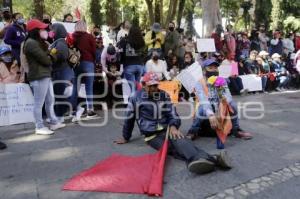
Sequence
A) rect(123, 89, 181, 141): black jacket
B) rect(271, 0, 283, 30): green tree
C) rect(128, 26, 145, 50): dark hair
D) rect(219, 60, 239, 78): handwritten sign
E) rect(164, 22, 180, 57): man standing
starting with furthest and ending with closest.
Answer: rect(271, 0, 283, 30): green tree < rect(164, 22, 180, 57): man standing < rect(219, 60, 239, 78): handwritten sign < rect(128, 26, 145, 50): dark hair < rect(123, 89, 181, 141): black jacket

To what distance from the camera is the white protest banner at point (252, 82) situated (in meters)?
12.7

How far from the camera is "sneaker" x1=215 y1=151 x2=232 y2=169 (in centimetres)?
537

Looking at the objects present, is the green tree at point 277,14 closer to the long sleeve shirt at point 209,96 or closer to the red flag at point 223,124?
the long sleeve shirt at point 209,96

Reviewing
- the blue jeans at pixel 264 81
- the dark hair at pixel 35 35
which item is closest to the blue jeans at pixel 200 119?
the dark hair at pixel 35 35

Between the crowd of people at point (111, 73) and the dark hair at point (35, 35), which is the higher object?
the dark hair at point (35, 35)

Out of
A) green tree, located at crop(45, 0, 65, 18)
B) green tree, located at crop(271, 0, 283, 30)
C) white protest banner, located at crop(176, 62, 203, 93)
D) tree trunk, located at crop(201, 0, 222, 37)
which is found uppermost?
green tree, located at crop(45, 0, 65, 18)

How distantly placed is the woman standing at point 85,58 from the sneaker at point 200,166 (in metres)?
4.04

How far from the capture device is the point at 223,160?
17.7 feet

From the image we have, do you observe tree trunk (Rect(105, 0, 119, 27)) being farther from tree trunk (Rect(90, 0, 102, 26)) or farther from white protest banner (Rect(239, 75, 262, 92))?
white protest banner (Rect(239, 75, 262, 92))

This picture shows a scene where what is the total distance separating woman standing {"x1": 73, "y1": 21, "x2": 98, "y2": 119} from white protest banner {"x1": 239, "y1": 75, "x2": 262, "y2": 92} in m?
5.53

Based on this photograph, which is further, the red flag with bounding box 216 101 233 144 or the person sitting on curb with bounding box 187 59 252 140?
the person sitting on curb with bounding box 187 59 252 140

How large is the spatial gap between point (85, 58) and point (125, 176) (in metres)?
3.97

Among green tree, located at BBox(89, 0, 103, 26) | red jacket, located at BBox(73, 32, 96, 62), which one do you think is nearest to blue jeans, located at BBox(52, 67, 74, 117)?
red jacket, located at BBox(73, 32, 96, 62)

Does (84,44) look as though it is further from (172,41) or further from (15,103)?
(172,41)
